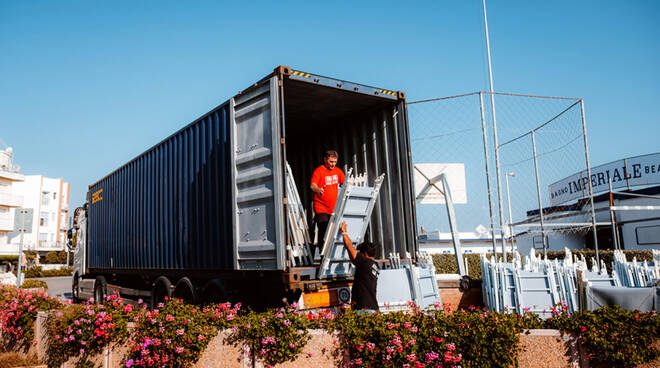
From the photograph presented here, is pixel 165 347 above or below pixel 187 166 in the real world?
below

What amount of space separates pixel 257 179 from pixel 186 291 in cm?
274

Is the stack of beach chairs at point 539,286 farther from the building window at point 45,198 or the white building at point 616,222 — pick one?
the building window at point 45,198

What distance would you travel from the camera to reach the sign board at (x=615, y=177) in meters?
17.7

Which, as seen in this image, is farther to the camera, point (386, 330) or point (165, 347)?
point (165, 347)

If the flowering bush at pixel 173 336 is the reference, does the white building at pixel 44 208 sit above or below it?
above

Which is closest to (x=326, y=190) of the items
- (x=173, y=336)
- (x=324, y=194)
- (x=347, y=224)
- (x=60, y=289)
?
(x=324, y=194)

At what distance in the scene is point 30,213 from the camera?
14.2m

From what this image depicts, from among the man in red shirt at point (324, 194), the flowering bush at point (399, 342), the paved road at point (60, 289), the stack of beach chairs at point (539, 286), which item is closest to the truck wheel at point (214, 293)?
the man in red shirt at point (324, 194)

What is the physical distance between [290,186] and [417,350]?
3768 millimetres

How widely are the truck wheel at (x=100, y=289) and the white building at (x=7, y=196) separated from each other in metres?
46.6

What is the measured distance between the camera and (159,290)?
8625 millimetres

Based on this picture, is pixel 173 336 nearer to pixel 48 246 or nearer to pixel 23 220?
pixel 23 220

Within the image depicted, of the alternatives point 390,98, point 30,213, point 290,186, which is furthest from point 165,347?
point 30,213

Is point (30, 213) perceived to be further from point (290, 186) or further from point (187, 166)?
point (290, 186)
